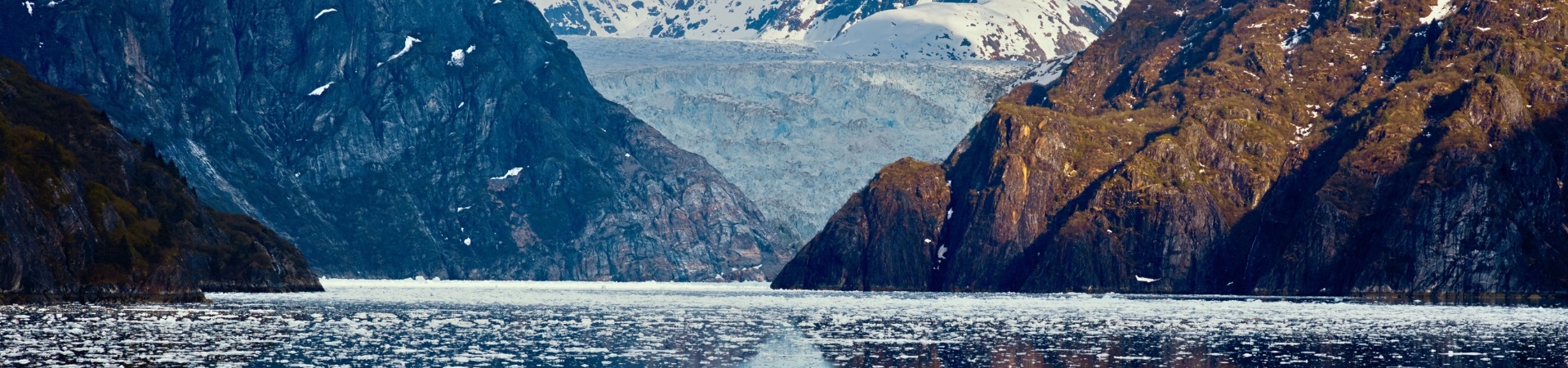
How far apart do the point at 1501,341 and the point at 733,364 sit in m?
44.4

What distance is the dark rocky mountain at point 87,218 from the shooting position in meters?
130

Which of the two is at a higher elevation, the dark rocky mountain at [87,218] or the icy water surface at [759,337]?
the dark rocky mountain at [87,218]

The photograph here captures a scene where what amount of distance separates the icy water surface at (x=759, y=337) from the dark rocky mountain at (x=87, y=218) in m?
9.66

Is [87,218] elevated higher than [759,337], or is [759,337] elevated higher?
[87,218]

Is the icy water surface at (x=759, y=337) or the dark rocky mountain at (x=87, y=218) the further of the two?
the dark rocky mountain at (x=87, y=218)

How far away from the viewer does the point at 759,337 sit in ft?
322

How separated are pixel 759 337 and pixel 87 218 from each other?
7485 centimetres

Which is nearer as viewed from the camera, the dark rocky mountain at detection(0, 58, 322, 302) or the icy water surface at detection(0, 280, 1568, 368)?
the icy water surface at detection(0, 280, 1568, 368)

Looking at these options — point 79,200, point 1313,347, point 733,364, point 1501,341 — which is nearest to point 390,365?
point 733,364

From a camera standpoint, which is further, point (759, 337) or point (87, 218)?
point (87, 218)

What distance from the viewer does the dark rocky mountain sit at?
130m

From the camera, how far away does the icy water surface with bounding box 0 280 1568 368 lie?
77.8 meters

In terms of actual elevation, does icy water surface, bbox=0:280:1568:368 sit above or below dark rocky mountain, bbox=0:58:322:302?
below

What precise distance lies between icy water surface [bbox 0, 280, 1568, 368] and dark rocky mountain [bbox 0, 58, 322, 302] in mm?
9657
